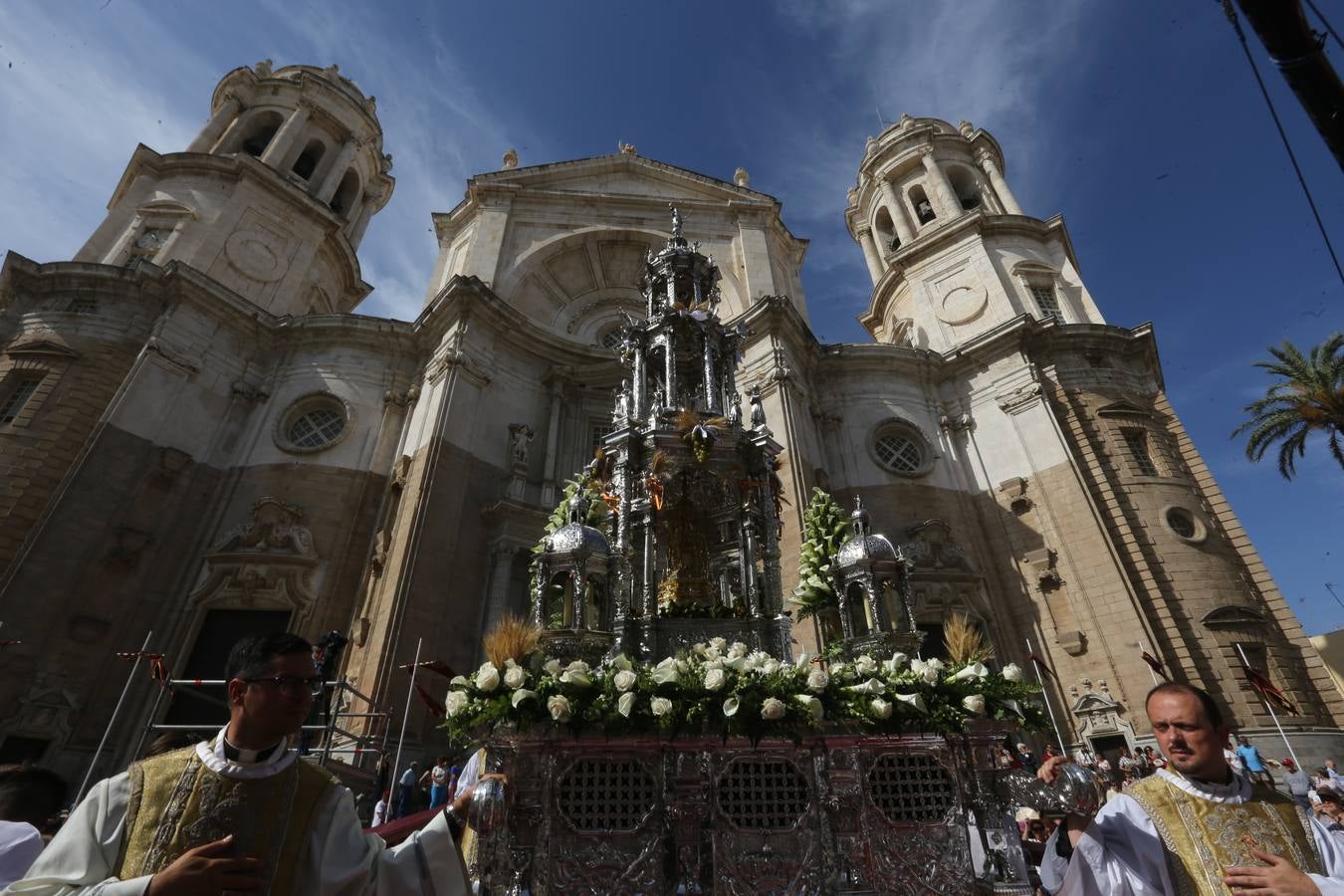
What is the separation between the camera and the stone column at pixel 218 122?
86.4 ft

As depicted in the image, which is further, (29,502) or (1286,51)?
(29,502)

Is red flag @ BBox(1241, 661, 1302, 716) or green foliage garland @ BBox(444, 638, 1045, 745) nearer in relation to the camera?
green foliage garland @ BBox(444, 638, 1045, 745)

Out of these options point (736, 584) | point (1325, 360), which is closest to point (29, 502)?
point (736, 584)

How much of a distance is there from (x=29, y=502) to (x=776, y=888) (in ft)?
64.7

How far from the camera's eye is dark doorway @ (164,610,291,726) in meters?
15.2

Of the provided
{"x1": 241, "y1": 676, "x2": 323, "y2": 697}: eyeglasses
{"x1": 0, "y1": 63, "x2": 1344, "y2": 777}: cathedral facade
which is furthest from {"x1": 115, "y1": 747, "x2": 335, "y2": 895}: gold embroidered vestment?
{"x1": 0, "y1": 63, "x2": 1344, "y2": 777}: cathedral facade

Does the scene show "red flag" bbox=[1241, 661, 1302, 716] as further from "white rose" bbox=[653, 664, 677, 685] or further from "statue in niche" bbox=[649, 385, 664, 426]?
"white rose" bbox=[653, 664, 677, 685]

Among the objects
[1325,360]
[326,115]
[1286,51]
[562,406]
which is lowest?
[1286,51]

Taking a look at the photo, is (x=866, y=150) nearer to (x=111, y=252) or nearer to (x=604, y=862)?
(x=111, y=252)

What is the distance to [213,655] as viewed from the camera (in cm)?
1580

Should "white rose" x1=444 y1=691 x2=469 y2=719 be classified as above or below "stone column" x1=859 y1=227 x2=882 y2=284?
below

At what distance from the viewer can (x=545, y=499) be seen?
18.7m

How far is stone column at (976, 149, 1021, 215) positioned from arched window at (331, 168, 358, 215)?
Answer: 103ft

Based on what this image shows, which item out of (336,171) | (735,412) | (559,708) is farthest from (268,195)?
(559,708)
